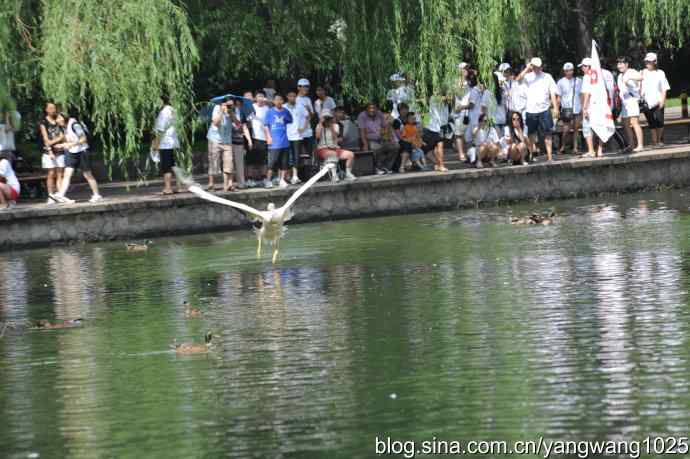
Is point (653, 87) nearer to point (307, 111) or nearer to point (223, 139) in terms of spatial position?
point (307, 111)

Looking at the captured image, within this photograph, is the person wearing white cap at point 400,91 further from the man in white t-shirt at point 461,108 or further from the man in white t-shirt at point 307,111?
the man in white t-shirt at point 307,111

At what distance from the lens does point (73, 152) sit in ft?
82.0

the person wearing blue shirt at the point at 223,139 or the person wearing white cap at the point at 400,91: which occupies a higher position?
the person wearing white cap at the point at 400,91

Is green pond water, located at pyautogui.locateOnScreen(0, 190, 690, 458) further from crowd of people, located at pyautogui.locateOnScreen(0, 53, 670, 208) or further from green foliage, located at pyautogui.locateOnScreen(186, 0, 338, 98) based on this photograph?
green foliage, located at pyautogui.locateOnScreen(186, 0, 338, 98)

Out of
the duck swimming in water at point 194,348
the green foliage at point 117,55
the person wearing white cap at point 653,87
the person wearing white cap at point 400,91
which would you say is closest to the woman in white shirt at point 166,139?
the green foliage at point 117,55

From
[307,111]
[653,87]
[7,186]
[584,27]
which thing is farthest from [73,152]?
[584,27]

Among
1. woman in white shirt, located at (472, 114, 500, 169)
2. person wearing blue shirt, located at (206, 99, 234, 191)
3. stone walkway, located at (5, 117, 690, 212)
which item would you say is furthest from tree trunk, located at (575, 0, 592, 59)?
person wearing blue shirt, located at (206, 99, 234, 191)

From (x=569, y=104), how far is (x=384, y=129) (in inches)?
145

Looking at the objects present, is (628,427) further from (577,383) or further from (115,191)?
(115,191)

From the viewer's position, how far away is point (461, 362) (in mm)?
12688

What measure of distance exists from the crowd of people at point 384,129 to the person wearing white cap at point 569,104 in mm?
24

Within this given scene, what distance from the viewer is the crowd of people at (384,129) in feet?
82.4

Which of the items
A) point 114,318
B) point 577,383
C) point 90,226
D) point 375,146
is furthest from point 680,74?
point 577,383

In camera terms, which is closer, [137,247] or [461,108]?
[137,247]
